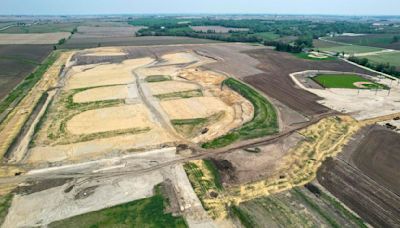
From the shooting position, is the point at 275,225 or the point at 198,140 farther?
the point at 198,140

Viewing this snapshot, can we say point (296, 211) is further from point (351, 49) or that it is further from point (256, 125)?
point (351, 49)

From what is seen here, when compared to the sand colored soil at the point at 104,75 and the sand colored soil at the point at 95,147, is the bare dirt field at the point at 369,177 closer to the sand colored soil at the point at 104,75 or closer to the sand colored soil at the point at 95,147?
the sand colored soil at the point at 95,147

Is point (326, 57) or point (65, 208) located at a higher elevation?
point (326, 57)

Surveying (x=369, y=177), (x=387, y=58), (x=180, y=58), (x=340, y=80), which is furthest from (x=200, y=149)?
(x=387, y=58)

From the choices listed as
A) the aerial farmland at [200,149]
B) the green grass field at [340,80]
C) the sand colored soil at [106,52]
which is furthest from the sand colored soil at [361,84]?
the sand colored soil at [106,52]

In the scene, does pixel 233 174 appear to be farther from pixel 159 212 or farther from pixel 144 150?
pixel 144 150

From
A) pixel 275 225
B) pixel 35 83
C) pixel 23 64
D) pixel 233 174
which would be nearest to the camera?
pixel 275 225

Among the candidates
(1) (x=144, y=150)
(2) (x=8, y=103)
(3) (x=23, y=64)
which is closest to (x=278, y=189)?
(1) (x=144, y=150)

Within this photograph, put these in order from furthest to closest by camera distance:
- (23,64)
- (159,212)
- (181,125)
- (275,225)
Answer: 1. (23,64)
2. (181,125)
3. (159,212)
4. (275,225)
